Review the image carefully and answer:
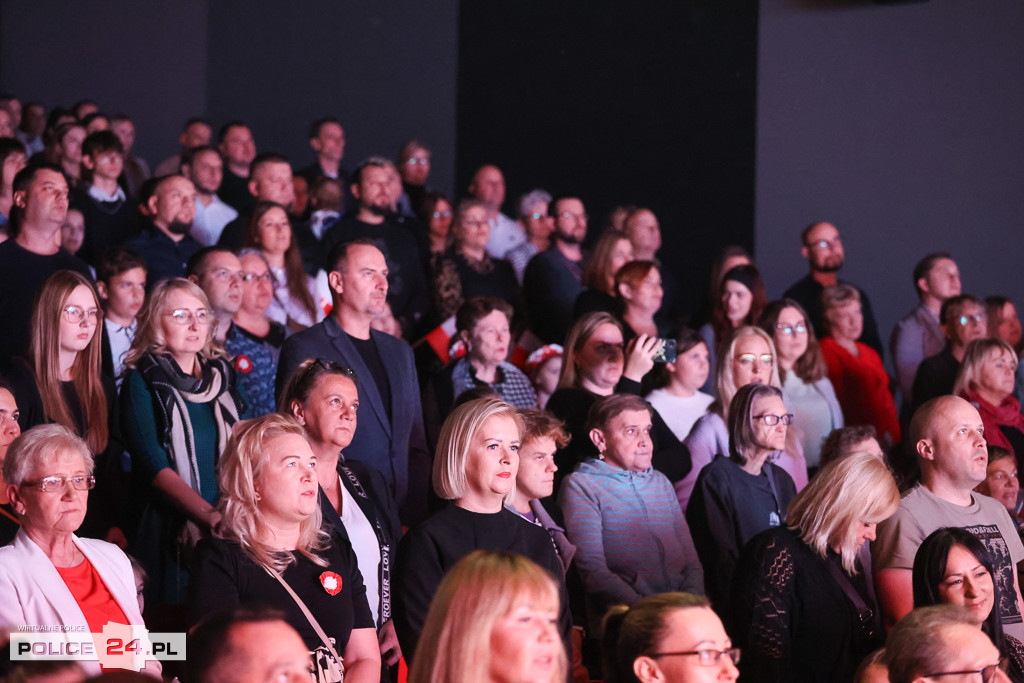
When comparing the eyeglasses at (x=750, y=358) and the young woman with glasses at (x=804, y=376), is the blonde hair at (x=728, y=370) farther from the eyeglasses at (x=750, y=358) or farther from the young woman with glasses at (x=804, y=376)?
the young woman with glasses at (x=804, y=376)

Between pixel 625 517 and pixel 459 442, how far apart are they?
0.96 meters

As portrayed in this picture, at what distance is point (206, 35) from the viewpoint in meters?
9.84

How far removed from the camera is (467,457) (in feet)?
11.0

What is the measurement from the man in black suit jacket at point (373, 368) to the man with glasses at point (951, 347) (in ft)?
8.42

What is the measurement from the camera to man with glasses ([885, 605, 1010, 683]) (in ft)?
8.84

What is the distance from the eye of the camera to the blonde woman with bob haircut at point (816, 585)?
3.45 m

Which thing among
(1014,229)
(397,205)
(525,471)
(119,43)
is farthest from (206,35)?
(525,471)

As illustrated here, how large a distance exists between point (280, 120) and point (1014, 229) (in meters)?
5.59

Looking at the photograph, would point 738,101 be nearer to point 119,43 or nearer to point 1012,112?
point 1012,112

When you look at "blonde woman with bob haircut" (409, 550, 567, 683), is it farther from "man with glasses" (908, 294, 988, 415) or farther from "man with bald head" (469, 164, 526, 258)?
"man with bald head" (469, 164, 526, 258)

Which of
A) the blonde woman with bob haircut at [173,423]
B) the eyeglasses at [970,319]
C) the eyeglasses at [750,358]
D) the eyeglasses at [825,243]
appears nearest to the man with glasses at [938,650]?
the blonde woman with bob haircut at [173,423]

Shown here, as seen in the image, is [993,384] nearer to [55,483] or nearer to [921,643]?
[921,643]

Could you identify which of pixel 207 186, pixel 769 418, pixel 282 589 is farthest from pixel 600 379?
pixel 207 186

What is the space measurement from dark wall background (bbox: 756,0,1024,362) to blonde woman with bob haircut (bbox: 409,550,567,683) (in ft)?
21.5
